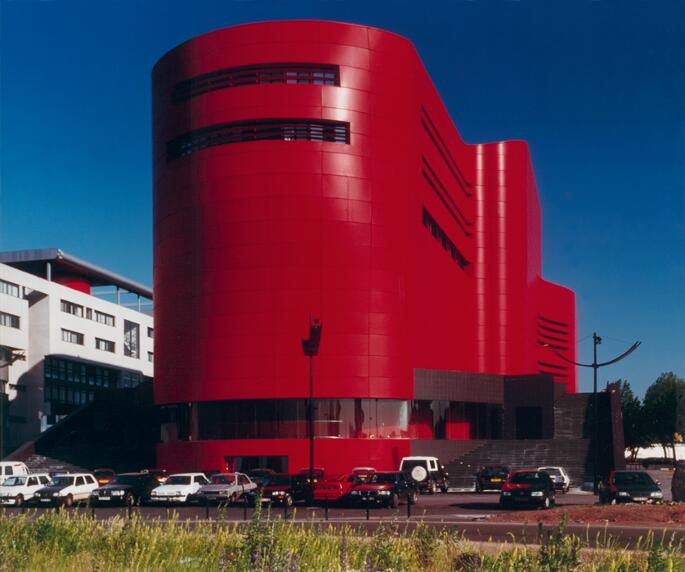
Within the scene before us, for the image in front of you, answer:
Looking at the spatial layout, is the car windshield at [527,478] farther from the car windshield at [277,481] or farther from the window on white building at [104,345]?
the window on white building at [104,345]

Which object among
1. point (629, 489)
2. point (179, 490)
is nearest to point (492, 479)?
point (629, 489)

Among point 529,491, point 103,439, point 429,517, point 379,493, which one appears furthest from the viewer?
point 103,439

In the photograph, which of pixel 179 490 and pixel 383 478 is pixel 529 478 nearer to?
pixel 383 478

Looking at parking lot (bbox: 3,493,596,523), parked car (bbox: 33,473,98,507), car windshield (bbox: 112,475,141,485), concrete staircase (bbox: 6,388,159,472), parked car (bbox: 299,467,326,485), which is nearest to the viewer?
parking lot (bbox: 3,493,596,523)

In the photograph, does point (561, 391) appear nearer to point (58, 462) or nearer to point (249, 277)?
point (249, 277)

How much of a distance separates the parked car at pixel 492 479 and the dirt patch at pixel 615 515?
859 inches

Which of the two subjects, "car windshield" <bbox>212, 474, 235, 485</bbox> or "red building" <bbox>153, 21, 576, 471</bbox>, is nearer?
"car windshield" <bbox>212, 474, 235, 485</bbox>

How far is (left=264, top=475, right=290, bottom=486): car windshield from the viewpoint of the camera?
43.0 m

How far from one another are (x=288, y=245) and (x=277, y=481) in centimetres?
2154

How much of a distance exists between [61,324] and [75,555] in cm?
8477

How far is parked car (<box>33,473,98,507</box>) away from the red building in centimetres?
1559

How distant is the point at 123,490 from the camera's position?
145 feet

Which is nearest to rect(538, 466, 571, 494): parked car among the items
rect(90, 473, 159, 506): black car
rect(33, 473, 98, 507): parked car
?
rect(90, 473, 159, 506): black car

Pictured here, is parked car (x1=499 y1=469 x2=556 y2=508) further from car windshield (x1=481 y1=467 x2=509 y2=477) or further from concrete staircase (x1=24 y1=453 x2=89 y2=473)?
concrete staircase (x1=24 y1=453 x2=89 y2=473)
